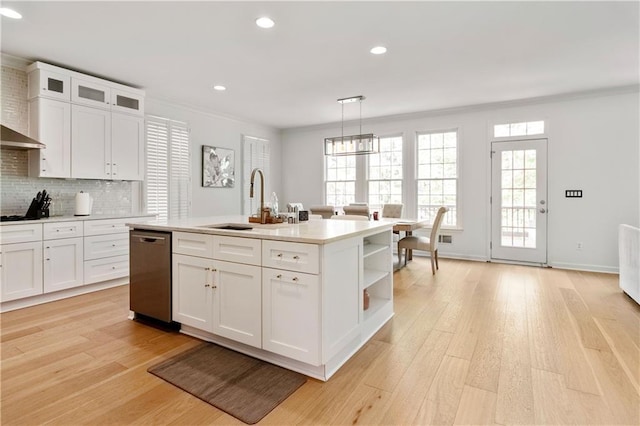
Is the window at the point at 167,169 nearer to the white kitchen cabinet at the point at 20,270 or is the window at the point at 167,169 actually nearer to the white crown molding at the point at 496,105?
the white kitchen cabinet at the point at 20,270

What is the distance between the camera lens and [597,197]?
5.17 metres

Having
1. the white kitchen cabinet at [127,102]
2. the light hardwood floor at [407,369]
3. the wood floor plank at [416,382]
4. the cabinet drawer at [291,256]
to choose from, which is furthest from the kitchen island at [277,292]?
the white kitchen cabinet at [127,102]

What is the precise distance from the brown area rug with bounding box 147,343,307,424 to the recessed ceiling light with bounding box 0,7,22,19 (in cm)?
313

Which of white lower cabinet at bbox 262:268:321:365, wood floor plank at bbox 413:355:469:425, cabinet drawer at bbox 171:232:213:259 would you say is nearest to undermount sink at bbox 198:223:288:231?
cabinet drawer at bbox 171:232:213:259

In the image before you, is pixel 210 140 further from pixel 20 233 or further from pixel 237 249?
pixel 237 249

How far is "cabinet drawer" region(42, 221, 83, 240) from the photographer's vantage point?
3.66 meters

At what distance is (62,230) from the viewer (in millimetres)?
3795

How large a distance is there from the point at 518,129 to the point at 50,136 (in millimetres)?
6663

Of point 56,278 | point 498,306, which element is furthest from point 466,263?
point 56,278

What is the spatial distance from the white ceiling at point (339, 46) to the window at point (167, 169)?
0.54 metres

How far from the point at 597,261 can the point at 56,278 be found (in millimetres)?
7297

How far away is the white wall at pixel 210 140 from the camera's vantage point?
18.6 feet

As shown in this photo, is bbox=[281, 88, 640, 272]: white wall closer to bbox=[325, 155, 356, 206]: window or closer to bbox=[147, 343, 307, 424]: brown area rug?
bbox=[325, 155, 356, 206]: window

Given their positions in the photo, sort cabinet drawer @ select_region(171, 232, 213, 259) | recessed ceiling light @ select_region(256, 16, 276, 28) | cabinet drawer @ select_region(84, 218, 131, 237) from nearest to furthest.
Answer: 1. cabinet drawer @ select_region(171, 232, 213, 259)
2. recessed ceiling light @ select_region(256, 16, 276, 28)
3. cabinet drawer @ select_region(84, 218, 131, 237)
